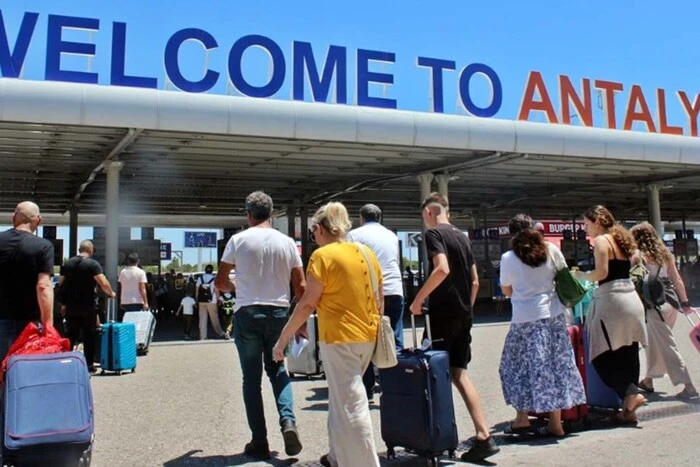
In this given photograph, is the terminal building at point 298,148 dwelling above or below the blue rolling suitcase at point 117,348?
above

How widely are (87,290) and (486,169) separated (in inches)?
506

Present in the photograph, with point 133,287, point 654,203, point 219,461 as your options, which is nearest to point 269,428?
point 219,461

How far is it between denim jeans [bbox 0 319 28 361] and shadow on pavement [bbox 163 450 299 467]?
53.5 inches

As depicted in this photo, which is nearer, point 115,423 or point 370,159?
point 115,423

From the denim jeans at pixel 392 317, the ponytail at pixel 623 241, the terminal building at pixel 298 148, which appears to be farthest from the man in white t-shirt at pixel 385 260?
the terminal building at pixel 298 148

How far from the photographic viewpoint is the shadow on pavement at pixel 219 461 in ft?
15.0

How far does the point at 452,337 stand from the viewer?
4.79m

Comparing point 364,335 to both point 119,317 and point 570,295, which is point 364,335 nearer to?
point 570,295

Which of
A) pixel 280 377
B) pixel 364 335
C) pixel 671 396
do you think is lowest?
pixel 671 396

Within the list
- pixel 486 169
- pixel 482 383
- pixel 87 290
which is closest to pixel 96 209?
pixel 486 169

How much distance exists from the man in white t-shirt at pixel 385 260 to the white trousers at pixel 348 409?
7.22 feet

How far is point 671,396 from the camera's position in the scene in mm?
6719

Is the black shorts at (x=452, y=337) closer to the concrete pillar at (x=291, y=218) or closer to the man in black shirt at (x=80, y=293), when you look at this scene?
the man in black shirt at (x=80, y=293)

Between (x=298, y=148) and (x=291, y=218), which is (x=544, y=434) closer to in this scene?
(x=298, y=148)
